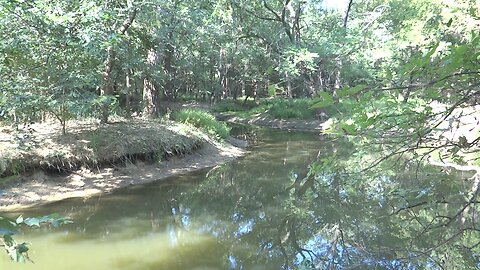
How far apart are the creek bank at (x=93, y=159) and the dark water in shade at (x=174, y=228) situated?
48 centimetres

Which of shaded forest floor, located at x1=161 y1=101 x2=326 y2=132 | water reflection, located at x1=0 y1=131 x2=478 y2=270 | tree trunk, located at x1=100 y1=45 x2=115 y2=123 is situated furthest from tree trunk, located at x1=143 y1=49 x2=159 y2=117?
shaded forest floor, located at x1=161 y1=101 x2=326 y2=132

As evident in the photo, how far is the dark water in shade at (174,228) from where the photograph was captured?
5062mm

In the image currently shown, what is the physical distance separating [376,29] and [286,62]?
7485mm

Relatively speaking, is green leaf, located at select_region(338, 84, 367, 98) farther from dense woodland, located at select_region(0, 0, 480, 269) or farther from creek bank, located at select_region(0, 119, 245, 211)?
creek bank, located at select_region(0, 119, 245, 211)

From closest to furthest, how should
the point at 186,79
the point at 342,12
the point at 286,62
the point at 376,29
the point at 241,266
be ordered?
the point at 241,266, the point at 286,62, the point at 376,29, the point at 342,12, the point at 186,79

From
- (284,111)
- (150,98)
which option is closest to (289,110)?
(284,111)

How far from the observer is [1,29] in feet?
20.7

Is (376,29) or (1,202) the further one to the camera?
(376,29)

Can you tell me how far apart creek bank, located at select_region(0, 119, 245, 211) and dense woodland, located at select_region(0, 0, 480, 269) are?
0.56 metres

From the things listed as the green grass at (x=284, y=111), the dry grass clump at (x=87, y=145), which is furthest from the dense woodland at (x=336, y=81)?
the green grass at (x=284, y=111)

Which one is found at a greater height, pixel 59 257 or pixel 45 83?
pixel 45 83

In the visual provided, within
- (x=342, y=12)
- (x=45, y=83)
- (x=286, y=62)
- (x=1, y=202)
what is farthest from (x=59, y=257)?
(x=342, y=12)

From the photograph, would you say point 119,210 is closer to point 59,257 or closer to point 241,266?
point 59,257

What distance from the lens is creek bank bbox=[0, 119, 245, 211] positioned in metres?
7.47
